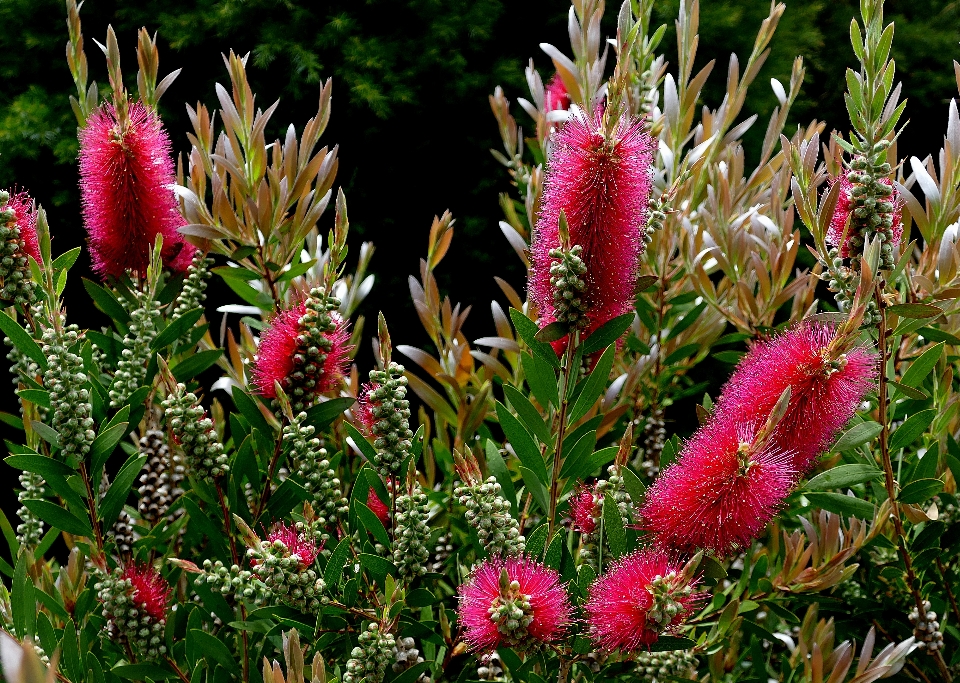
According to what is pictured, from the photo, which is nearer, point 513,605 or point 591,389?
point 513,605

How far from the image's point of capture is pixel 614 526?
28.1 inches

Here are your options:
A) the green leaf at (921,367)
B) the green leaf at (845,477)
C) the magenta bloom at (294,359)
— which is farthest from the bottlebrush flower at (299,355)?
the green leaf at (921,367)

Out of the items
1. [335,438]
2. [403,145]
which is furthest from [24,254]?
[403,145]

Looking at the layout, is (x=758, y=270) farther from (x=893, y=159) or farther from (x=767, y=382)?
(x=767, y=382)

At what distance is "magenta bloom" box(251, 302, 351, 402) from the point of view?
0.77 meters

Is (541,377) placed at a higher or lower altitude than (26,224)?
lower

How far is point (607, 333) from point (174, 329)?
470 mm

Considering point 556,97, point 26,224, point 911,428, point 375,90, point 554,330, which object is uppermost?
point 375,90

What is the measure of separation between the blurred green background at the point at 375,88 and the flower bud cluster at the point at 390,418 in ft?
5.29

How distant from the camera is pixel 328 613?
0.73 m

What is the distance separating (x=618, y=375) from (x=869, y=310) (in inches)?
16.4

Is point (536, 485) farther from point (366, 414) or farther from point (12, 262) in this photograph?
point (12, 262)

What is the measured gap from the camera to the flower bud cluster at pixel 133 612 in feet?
2.57

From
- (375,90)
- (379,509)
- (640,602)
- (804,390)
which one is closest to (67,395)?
(379,509)
